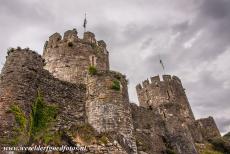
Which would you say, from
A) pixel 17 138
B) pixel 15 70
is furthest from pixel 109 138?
pixel 15 70

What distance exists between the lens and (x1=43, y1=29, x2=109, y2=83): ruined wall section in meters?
18.7

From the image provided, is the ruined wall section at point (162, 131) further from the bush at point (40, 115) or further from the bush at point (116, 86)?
the bush at point (40, 115)

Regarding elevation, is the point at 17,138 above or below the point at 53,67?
below

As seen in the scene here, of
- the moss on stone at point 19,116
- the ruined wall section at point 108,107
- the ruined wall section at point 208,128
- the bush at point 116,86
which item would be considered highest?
the ruined wall section at point 208,128

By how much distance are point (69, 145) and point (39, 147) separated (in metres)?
1.24

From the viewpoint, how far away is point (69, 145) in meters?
10.9

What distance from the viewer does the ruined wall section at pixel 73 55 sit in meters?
18.7

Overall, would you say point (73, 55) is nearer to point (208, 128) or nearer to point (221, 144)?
point (221, 144)

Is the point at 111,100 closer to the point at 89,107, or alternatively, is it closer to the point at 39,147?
the point at 89,107

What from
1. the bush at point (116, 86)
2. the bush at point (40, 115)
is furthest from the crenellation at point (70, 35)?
the bush at point (40, 115)

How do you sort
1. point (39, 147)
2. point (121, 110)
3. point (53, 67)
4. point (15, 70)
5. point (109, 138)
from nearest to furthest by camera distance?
1. point (39, 147)
2. point (109, 138)
3. point (15, 70)
4. point (121, 110)
5. point (53, 67)

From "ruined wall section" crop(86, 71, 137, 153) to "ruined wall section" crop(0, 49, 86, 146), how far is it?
578 millimetres

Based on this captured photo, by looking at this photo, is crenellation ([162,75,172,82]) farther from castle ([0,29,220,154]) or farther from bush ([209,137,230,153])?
bush ([209,137,230,153])

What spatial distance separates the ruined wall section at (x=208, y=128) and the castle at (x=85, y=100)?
6.59m
